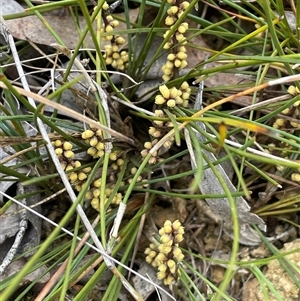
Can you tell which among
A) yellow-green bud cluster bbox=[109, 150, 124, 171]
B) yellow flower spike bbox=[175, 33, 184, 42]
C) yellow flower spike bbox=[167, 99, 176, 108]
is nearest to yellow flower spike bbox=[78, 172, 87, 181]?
yellow-green bud cluster bbox=[109, 150, 124, 171]

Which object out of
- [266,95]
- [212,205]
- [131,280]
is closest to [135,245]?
[131,280]

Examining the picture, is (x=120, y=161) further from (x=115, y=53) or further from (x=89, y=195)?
(x=115, y=53)

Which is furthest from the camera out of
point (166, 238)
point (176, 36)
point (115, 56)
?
point (115, 56)

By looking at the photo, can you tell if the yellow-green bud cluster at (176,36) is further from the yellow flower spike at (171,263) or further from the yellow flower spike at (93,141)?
the yellow flower spike at (171,263)

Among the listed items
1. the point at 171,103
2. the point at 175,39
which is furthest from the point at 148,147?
the point at 175,39

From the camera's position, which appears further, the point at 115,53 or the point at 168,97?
the point at 115,53

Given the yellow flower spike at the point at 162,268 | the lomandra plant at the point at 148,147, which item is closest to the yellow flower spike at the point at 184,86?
the lomandra plant at the point at 148,147
